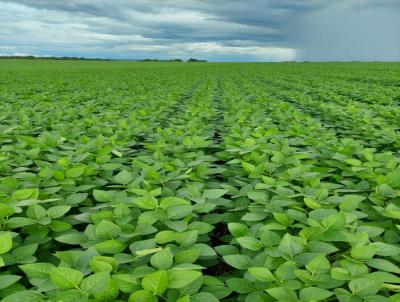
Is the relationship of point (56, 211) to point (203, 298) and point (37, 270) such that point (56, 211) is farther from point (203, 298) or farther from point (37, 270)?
point (203, 298)

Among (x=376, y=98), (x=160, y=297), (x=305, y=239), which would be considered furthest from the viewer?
(x=376, y=98)

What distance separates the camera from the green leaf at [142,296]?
129cm

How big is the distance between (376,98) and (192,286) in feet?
30.2

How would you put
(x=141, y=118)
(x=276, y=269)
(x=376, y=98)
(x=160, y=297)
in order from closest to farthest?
(x=160, y=297) < (x=276, y=269) < (x=141, y=118) < (x=376, y=98)

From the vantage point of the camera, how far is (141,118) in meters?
5.68

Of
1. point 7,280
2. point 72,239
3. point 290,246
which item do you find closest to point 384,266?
point 290,246

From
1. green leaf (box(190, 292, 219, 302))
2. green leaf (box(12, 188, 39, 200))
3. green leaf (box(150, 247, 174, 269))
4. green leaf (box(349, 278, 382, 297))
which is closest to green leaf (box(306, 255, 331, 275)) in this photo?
green leaf (box(349, 278, 382, 297))

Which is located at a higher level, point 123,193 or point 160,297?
point 123,193

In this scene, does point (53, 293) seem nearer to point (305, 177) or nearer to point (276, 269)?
point (276, 269)

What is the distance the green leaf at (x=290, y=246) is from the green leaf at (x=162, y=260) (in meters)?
0.46

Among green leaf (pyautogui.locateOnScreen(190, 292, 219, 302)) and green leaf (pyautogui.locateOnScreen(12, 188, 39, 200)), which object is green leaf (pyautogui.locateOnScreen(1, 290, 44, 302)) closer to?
green leaf (pyautogui.locateOnScreen(190, 292, 219, 302))

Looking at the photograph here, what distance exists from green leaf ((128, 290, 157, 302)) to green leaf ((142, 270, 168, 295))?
2cm

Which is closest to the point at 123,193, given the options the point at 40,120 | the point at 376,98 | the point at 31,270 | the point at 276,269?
the point at 31,270

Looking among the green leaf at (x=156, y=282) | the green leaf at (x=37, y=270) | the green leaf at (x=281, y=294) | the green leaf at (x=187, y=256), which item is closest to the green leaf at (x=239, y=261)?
the green leaf at (x=187, y=256)
